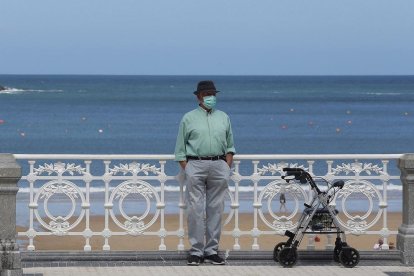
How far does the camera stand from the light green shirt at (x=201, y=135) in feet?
37.6

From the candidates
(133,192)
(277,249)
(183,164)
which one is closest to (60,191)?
(133,192)

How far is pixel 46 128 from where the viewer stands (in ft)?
223

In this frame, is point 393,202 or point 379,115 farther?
point 379,115

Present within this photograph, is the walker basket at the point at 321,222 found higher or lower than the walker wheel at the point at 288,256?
higher

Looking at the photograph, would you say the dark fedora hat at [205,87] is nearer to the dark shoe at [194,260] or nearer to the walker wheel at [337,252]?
the dark shoe at [194,260]

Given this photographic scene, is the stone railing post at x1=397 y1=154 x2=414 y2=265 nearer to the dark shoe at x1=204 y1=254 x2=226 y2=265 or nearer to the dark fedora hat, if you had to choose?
the dark shoe at x1=204 y1=254 x2=226 y2=265

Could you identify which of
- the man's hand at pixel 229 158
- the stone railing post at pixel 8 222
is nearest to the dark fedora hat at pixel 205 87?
the man's hand at pixel 229 158

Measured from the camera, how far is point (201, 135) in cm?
1147

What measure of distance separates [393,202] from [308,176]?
1651 cm

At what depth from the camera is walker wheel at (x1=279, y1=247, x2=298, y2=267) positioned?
11477mm

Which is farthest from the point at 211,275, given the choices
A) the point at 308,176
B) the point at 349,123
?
the point at 349,123

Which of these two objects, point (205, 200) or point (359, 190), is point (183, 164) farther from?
point (359, 190)

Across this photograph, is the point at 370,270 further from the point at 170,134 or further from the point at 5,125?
the point at 5,125

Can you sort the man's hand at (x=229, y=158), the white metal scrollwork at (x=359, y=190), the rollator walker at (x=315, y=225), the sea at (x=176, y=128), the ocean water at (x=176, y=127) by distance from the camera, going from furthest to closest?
the ocean water at (x=176, y=127) < the sea at (x=176, y=128) < the white metal scrollwork at (x=359, y=190) < the man's hand at (x=229, y=158) < the rollator walker at (x=315, y=225)
